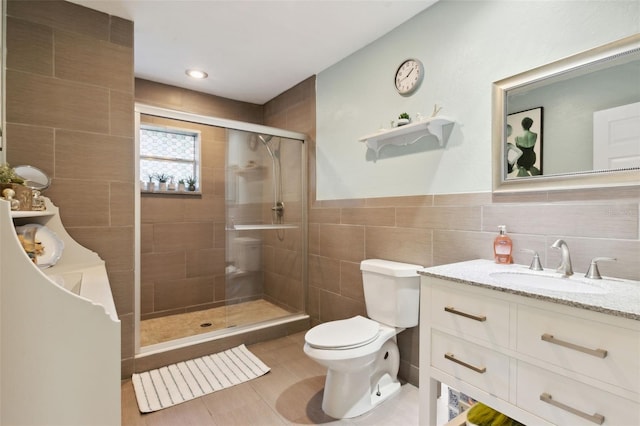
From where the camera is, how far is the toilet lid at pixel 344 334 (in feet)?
5.37

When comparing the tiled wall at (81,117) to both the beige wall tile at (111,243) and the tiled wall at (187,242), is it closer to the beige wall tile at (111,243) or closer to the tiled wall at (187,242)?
the beige wall tile at (111,243)

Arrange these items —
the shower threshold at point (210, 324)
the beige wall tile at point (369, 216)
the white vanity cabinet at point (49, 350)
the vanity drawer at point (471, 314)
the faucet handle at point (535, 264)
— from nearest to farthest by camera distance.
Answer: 1. the white vanity cabinet at point (49, 350)
2. the vanity drawer at point (471, 314)
3. the faucet handle at point (535, 264)
4. the beige wall tile at point (369, 216)
5. the shower threshold at point (210, 324)

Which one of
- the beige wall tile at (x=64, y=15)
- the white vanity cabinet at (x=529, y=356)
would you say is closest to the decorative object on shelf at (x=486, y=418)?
the white vanity cabinet at (x=529, y=356)

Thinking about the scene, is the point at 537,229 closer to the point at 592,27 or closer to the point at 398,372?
the point at 592,27

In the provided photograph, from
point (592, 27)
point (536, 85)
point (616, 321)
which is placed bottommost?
point (616, 321)

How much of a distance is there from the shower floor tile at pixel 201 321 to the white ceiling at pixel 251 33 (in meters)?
2.11

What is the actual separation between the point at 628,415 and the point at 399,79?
1933 millimetres

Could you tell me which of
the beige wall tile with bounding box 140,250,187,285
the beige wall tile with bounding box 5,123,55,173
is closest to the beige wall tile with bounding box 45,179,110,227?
the beige wall tile with bounding box 5,123,55,173

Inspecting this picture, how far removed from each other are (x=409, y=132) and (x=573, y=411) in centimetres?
154

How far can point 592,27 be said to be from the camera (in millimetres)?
1312

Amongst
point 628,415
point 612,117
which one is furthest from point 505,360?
point 612,117

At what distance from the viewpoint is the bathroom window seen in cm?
310

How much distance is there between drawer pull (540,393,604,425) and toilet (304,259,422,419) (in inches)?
32.2

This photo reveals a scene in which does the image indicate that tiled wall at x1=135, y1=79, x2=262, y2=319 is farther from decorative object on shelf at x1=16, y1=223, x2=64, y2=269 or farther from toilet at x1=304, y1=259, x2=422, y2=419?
toilet at x1=304, y1=259, x2=422, y2=419
